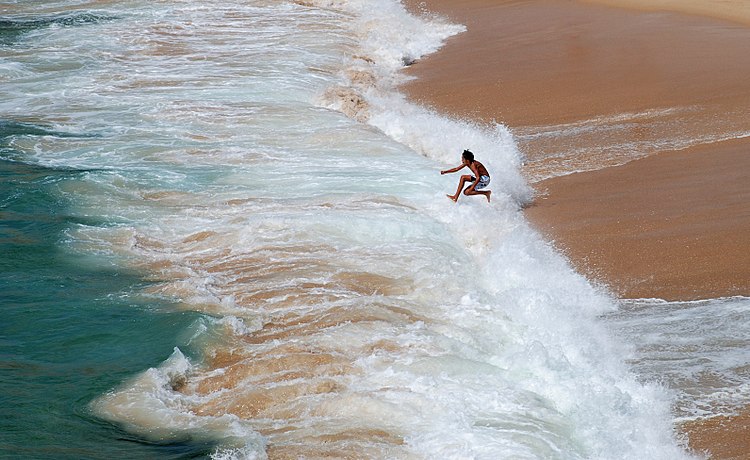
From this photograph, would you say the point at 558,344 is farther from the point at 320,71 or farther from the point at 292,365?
the point at 320,71

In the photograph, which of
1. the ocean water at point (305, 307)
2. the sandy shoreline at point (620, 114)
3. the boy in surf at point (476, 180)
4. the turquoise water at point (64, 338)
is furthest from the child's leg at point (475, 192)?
the turquoise water at point (64, 338)

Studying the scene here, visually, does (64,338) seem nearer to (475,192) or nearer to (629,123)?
(475,192)

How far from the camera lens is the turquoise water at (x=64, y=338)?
6.03 meters

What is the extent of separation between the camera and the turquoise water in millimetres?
6031

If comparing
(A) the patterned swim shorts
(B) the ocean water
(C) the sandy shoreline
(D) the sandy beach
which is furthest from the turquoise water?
(C) the sandy shoreline

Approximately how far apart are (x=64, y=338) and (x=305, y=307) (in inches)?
81.0

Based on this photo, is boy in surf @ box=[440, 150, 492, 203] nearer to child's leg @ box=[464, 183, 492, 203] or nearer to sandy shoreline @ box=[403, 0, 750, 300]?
child's leg @ box=[464, 183, 492, 203]

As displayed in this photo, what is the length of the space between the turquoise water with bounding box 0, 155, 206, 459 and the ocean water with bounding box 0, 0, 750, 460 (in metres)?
0.02

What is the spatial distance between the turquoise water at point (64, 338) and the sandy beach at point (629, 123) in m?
4.12

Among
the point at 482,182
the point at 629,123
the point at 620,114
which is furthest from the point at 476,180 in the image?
the point at 620,114

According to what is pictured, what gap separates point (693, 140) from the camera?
11867 millimetres

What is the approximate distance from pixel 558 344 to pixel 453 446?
72.6 inches

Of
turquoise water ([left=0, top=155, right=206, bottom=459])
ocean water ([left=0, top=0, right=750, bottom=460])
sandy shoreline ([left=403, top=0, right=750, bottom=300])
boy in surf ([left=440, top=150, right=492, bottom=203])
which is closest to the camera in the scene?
turquoise water ([left=0, top=155, right=206, bottom=459])

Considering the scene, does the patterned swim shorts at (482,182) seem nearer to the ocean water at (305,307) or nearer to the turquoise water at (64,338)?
the ocean water at (305,307)
